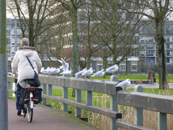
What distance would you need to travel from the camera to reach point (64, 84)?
9453mm

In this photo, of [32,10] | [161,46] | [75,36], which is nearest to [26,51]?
[75,36]

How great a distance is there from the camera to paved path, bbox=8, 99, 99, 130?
23.3 feet

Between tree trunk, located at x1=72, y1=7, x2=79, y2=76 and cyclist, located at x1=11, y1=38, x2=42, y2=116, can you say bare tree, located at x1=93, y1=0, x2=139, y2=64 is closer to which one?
tree trunk, located at x1=72, y1=7, x2=79, y2=76

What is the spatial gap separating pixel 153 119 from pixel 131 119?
0.58 metres

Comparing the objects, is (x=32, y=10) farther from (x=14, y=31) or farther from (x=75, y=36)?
(x=14, y=31)

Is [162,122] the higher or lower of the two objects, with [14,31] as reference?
lower

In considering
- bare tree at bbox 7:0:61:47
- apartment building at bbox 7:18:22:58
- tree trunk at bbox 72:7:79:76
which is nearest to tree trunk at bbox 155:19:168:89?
tree trunk at bbox 72:7:79:76

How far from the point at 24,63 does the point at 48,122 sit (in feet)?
4.65

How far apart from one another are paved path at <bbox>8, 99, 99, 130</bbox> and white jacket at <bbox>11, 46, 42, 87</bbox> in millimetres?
867

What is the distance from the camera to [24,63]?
8.12 meters

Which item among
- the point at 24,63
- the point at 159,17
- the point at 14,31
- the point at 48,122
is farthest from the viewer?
the point at 14,31

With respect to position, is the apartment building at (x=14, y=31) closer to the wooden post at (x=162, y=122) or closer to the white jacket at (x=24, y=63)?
the white jacket at (x=24, y=63)

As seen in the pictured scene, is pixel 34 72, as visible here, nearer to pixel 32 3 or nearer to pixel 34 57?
pixel 34 57

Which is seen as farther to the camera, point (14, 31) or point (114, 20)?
point (14, 31)
